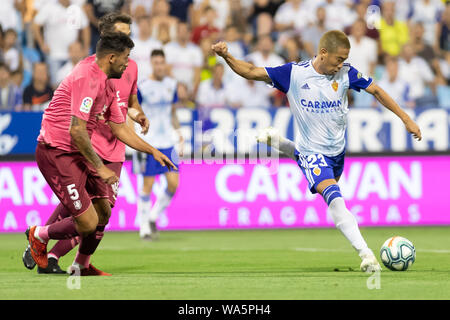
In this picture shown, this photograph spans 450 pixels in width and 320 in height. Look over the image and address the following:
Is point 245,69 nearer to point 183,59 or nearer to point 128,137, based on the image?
point 128,137

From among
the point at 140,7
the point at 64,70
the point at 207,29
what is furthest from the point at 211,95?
the point at 64,70

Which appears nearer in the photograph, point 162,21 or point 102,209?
point 102,209

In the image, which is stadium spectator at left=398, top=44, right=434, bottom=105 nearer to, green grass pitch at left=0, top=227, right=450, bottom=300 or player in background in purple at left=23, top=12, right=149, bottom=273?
green grass pitch at left=0, top=227, right=450, bottom=300

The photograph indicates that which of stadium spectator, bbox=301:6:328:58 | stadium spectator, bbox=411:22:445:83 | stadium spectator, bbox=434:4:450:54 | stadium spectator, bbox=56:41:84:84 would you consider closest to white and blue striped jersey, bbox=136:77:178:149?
stadium spectator, bbox=56:41:84:84

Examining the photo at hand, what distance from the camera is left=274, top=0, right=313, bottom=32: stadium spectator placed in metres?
18.9

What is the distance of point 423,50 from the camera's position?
18844 millimetres

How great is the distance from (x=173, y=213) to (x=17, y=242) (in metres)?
3.04

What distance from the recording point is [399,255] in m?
8.98

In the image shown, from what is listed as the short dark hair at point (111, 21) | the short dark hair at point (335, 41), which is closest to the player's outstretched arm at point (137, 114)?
the short dark hair at point (111, 21)

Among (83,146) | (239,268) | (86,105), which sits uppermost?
(86,105)

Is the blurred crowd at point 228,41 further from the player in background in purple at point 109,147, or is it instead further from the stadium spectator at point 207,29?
the player in background in purple at point 109,147

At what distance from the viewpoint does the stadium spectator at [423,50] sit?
735 inches

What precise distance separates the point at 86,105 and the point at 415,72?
11436 millimetres
